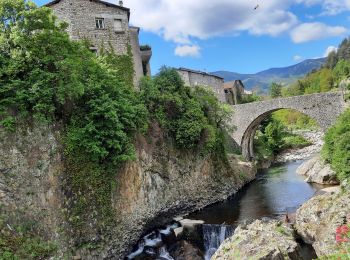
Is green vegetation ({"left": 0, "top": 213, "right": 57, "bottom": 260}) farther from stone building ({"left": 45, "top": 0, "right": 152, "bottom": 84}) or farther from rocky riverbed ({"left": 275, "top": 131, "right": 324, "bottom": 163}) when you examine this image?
rocky riverbed ({"left": 275, "top": 131, "right": 324, "bottom": 163})

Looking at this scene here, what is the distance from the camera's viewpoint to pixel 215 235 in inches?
694

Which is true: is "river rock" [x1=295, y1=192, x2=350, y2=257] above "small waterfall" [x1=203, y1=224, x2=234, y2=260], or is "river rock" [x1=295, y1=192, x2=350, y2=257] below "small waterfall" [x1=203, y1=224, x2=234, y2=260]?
above

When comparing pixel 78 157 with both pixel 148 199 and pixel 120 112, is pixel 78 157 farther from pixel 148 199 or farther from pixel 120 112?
pixel 148 199

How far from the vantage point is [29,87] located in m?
13.9

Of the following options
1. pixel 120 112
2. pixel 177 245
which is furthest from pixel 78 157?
pixel 177 245

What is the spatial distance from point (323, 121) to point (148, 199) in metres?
20.2

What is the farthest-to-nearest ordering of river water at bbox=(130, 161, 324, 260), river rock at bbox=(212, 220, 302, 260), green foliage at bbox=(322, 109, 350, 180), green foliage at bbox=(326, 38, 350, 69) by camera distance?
green foliage at bbox=(326, 38, 350, 69)
green foliage at bbox=(322, 109, 350, 180)
river water at bbox=(130, 161, 324, 260)
river rock at bbox=(212, 220, 302, 260)

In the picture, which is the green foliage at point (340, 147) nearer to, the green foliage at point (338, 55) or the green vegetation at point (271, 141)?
the green vegetation at point (271, 141)

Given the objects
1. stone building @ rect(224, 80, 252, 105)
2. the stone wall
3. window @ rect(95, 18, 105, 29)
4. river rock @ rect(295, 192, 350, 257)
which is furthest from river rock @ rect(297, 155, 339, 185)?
stone building @ rect(224, 80, 252, 105)

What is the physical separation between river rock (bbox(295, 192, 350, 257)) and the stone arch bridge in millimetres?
15222

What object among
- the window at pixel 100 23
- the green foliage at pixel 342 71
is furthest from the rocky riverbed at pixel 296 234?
the green foliage at pixel 342 71

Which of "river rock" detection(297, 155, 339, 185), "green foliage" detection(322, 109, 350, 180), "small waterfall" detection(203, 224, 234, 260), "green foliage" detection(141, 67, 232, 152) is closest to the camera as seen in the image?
"small waterfall" detection(203, 224, 234, 260)

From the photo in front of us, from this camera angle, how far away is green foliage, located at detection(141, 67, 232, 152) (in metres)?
21.7

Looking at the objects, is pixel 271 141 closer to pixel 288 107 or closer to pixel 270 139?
pixel 270 139
